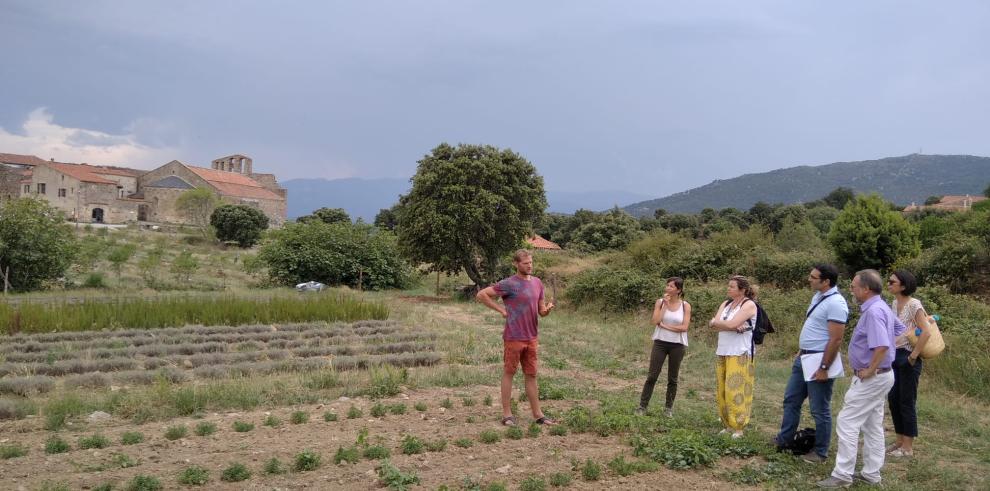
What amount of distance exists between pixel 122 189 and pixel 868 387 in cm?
6947

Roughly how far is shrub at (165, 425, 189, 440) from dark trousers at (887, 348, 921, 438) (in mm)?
6040

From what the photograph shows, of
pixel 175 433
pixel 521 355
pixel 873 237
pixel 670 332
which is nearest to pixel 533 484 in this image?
pixel 521 355

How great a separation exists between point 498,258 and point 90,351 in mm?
12769

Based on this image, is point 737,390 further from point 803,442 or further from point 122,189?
point 122,189

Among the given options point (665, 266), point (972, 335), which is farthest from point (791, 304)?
point (665, 266)

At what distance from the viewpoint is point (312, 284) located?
22672 mm

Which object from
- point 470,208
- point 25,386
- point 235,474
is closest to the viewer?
point 235,474

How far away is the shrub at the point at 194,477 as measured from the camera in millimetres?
4438

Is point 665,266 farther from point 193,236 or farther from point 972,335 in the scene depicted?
point 193,236

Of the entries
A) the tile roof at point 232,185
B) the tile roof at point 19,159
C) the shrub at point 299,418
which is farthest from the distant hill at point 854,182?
the shrub at point 299,418

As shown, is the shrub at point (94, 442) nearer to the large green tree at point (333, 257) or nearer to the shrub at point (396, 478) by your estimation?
the shrub at point (396, 478)

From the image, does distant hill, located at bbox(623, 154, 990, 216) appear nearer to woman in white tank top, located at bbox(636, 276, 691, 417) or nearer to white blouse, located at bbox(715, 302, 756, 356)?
woman in white tank top, located at bbox(636, 276, 691, 417)

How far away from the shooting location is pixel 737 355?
567 cm

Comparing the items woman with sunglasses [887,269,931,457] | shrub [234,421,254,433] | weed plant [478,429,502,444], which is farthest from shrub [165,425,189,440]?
woman with sunglasses [887,269,931,457]
